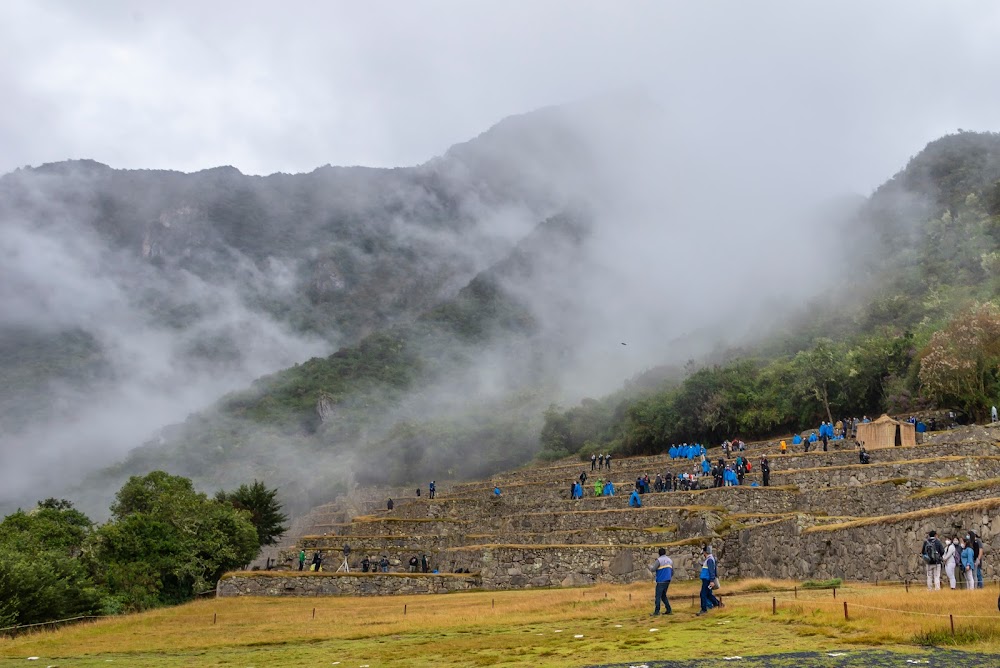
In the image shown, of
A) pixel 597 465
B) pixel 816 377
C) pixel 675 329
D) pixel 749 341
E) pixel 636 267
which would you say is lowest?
pixel 597 465

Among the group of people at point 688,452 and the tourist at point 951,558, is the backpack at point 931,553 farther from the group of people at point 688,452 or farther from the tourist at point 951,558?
the group of people at point 688,452

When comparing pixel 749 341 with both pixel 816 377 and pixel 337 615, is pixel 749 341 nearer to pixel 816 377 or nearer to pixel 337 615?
pixel 816 377

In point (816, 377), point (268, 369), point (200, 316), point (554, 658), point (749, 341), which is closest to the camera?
point (554, 658)

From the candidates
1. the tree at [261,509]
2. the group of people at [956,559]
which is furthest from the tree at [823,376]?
the group of people at [956,559]

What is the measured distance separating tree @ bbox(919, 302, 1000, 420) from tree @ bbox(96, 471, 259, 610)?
37.3 m

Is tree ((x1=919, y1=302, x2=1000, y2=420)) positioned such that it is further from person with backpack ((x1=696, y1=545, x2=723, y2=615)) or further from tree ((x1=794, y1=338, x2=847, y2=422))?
person with backpack ((x1=696, y1=545, x2=723, y2=615))

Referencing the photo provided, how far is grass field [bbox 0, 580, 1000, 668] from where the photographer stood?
11750 millimetres

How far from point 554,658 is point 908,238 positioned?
8680 centimetres

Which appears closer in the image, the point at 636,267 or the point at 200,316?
the point at 636,267

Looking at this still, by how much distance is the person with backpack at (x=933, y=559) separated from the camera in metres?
16.7

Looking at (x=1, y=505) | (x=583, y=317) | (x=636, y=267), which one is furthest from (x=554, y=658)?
(x=636, y=267)

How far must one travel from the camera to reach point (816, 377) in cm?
5381

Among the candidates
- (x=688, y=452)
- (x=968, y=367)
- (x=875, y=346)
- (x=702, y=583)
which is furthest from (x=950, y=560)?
(x=875, y=346)

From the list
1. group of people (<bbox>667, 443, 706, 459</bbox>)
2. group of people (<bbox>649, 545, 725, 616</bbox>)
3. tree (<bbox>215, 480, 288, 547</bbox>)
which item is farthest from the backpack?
tree (<bbox>215, 480, 288, 547</bbox>)
